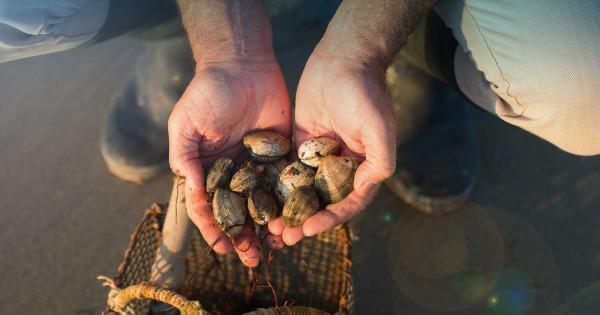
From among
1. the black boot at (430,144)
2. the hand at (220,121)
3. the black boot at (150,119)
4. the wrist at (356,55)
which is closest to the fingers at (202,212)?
the hand at (220,121)

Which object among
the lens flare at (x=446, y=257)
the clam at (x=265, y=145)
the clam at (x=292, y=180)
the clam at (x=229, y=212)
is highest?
the clam at (x=265, y=145)

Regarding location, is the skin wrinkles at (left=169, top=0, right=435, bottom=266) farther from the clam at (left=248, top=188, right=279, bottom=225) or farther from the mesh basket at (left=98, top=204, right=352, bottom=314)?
the mesh basket at (left=98, top=204, right=352, bottom=314)

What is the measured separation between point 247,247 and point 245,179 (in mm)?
204

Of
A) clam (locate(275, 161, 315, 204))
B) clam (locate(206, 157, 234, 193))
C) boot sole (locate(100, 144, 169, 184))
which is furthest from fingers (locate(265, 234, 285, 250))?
boot sole (locate(100, 144, 169, 184))

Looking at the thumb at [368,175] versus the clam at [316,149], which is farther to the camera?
the clam at [316,149]

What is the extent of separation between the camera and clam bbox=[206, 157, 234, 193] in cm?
144

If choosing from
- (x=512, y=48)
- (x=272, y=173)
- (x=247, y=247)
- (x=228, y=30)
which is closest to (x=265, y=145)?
(x=272, y=173)

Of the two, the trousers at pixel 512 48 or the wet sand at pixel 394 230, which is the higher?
the trousers at pixel 512 48

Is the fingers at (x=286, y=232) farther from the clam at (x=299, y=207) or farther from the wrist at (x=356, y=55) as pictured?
the wrist at (x=356, y=55)

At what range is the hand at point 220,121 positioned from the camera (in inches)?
56.4

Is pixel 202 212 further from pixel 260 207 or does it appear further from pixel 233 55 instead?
pixel 233 55

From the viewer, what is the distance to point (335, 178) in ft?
4.63

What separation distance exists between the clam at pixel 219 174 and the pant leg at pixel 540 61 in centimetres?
82

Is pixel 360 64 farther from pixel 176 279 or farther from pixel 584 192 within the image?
pixel 584 192
